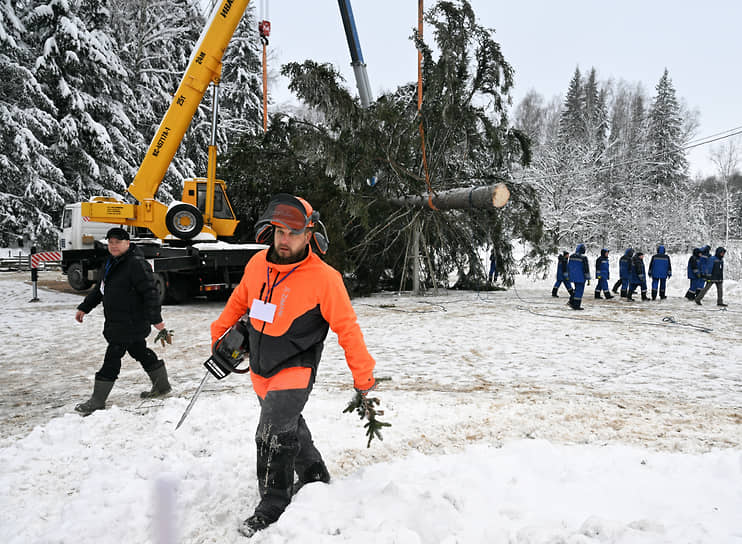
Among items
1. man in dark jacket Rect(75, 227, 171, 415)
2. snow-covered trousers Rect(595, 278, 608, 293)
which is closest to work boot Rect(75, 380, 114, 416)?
man in dark jacket Rect(75, 227, 171, 415)

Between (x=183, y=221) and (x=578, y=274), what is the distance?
994 centimetres

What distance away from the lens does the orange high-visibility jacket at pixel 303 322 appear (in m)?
2.69

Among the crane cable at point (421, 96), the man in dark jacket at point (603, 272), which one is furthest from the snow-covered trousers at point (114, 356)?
the man in dark jacket at point (603, 272)

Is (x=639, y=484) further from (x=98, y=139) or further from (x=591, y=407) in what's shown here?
(x=98, y=139)

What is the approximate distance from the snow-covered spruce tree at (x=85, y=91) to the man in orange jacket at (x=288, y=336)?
2299 centimetres

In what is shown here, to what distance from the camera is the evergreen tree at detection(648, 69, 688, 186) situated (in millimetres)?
42219

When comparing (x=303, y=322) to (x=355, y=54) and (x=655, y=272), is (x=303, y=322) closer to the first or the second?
(x=355, y=54)

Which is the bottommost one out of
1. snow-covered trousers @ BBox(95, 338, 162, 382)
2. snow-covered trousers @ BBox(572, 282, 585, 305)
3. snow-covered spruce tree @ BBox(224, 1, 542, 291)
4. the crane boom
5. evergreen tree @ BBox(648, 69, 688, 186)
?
snow-covered trousers @ BBox(95, 338, 162, 382)

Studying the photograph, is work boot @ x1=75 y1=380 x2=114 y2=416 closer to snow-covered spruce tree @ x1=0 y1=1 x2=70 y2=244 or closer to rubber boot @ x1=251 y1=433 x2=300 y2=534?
rubber boot @ x1=251 y1=433 x2=300 y2=534

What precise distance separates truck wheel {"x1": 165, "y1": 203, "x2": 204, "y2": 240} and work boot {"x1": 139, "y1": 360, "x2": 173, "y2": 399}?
6.69 metres

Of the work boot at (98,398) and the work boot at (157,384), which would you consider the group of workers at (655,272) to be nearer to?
the work boot at (157,384)

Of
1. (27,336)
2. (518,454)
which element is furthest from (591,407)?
(27,336)

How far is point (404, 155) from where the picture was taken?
1338 centimetres

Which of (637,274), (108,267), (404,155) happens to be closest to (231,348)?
(108,267)
